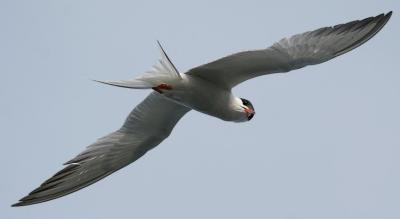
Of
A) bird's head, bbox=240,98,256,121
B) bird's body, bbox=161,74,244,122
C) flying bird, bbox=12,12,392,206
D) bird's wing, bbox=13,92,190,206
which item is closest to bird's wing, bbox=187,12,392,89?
flying bird, bbox=12,12,392,206

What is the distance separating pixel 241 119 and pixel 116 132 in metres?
2.09

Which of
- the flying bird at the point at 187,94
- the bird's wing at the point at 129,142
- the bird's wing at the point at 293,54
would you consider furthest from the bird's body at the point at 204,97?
the bird's wing at the point at 129,142

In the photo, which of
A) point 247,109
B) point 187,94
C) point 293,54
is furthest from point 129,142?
point 293,54

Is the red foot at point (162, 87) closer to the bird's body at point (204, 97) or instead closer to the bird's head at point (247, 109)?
the bird's body at point (204, 97)

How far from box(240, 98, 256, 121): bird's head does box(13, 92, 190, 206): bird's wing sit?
1.13m

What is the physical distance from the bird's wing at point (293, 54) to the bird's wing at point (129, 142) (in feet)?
3.86

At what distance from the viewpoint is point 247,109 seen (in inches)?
393

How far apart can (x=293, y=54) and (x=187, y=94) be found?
1549mm

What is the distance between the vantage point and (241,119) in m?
10.0

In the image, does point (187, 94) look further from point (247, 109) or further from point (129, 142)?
point (129, 142)

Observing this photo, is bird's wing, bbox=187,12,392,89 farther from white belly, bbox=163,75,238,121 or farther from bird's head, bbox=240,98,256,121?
bird's head, bbox=240,98,256,121

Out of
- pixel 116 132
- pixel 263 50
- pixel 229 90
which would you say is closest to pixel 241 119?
pixel 229 90

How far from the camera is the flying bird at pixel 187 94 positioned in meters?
9.51

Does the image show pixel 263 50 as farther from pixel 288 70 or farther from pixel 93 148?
pixel 93 148
